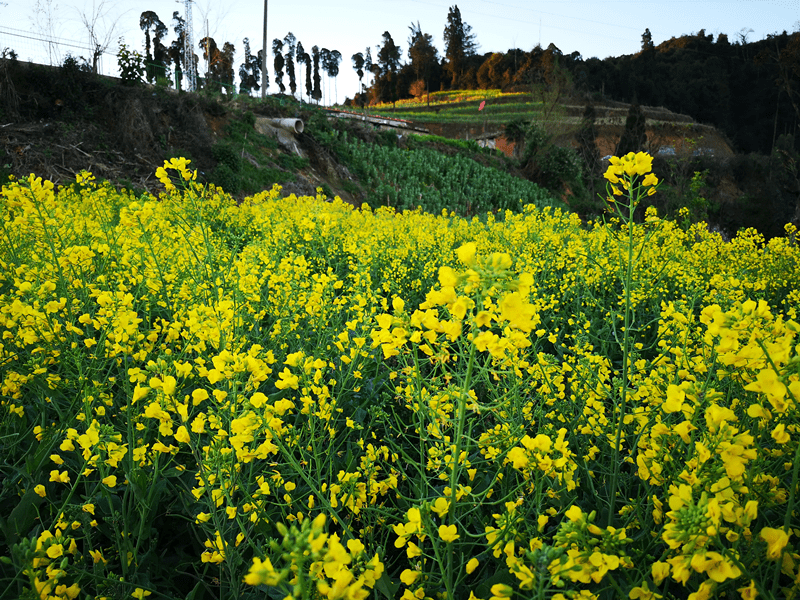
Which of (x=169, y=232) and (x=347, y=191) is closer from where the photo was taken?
(x=169, y=232)

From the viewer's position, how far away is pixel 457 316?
37.1 inches

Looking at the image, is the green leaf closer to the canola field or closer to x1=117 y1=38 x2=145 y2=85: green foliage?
the canola field

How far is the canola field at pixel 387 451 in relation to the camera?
3.00 feet

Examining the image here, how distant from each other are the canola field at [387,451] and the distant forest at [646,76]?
3330 cm

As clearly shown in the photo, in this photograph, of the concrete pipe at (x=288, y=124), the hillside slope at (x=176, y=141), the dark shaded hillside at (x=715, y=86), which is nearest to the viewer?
the hillside slope at (x=176, y=141)

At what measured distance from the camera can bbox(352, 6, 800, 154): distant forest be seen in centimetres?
4700

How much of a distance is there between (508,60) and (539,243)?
83215mm

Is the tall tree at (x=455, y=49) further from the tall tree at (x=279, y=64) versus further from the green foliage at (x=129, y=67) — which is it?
the green foliage at (x=129, y=67)

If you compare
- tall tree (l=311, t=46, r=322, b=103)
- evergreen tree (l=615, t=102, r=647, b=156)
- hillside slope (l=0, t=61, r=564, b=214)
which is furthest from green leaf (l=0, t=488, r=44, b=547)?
tall tree (l=311, t=46, r=322, b=103)

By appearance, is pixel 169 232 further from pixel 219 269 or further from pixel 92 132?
pixel 92 132

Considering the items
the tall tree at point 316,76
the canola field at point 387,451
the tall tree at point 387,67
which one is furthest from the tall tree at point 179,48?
the tall tree at point 387,67

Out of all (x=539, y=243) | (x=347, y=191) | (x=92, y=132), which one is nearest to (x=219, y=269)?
(x=539, y=243)

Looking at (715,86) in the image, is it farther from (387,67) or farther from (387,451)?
(387,451)

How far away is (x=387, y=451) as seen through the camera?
168 centimetres
